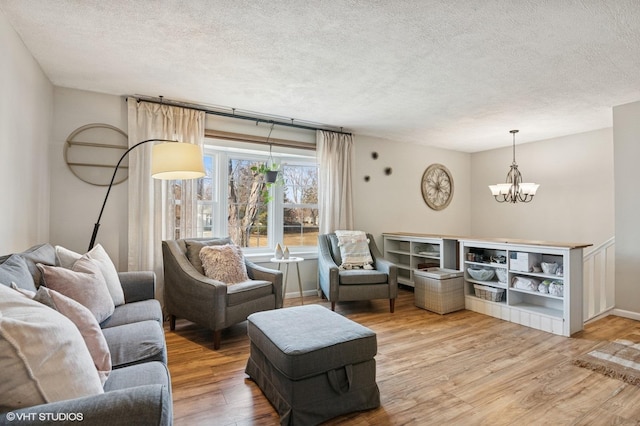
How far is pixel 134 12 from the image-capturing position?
1.92m

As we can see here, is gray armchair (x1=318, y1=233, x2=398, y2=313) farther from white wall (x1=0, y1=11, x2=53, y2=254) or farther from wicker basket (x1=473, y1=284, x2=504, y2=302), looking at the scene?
white wall (x1=0, y1=11, x2=53, y2=254)

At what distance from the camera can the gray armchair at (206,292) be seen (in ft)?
8.76

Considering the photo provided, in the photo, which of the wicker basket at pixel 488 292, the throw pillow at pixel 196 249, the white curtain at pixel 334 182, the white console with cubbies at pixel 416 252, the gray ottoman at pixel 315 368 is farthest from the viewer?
the white curtain at pixel 334 182

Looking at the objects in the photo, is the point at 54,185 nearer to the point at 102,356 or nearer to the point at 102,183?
the point at 102,183

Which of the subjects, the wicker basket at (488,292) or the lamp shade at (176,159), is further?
the wicker basket at (488,292)

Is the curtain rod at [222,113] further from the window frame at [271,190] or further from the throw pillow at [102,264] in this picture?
the throw pillow at [102,264]

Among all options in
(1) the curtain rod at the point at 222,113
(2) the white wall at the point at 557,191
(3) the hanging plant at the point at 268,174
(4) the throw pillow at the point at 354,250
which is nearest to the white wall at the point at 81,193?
(1) the curtain rod at the point at 222,113

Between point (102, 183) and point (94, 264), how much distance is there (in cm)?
150

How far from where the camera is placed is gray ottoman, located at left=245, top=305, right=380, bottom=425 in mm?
1670

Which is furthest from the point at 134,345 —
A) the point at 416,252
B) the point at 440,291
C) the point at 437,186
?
the point at 437,186

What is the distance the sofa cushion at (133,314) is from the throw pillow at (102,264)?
9 cm

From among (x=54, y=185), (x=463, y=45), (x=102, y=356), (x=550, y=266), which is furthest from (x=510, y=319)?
(x=54, y=185)

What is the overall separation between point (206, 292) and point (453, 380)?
78.4 inches

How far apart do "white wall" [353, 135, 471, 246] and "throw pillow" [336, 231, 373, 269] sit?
658mm
